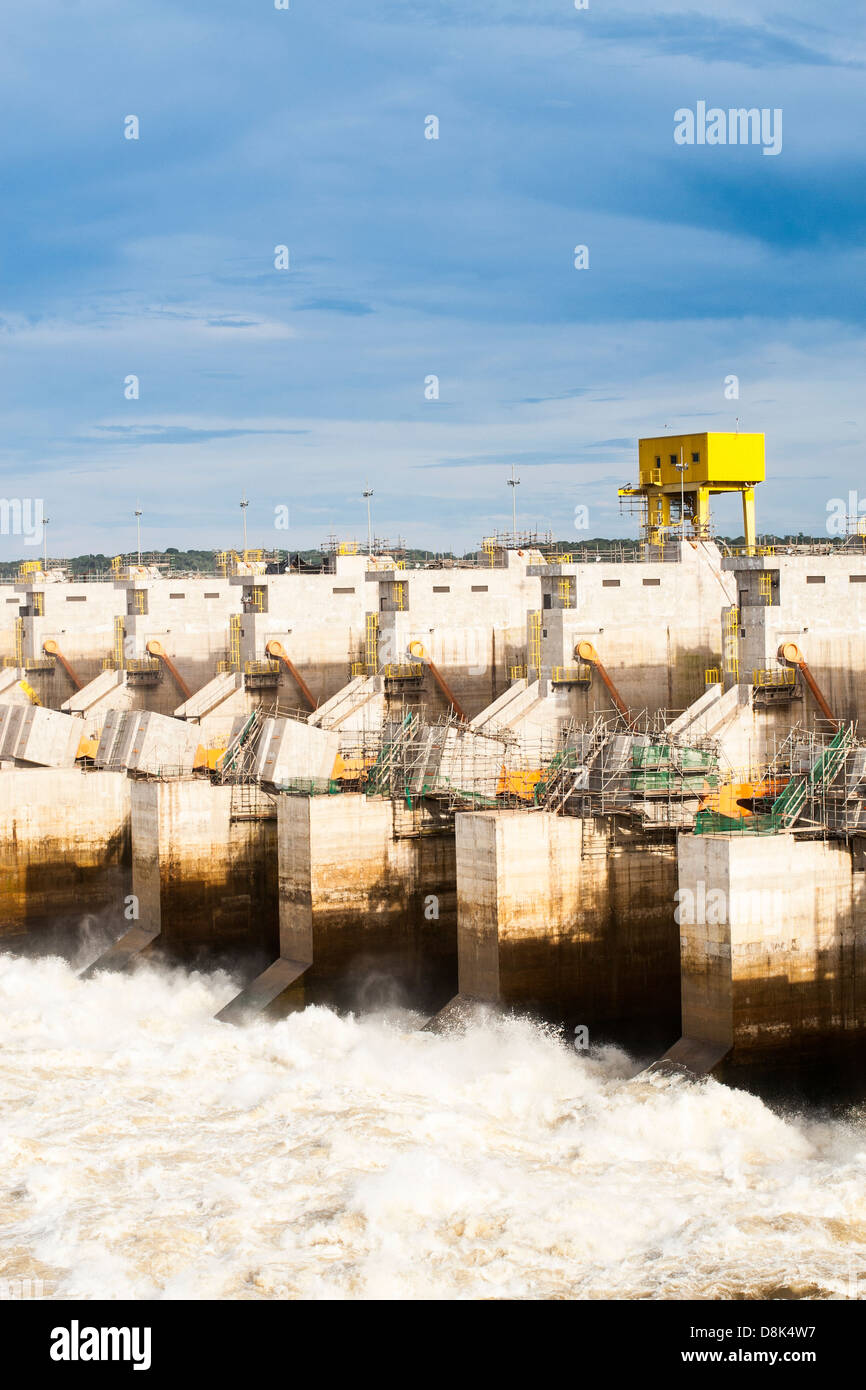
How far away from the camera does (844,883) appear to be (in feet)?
91.8

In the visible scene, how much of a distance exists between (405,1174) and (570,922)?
7919 mm

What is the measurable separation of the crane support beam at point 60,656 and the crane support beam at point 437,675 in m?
19.8

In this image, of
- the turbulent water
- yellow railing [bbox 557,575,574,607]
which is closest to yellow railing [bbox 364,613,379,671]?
yellow railing [bbox 557,575,574,607]

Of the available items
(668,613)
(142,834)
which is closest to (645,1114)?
(142,834)

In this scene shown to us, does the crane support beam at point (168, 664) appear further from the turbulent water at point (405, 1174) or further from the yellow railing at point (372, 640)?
the turbulent water at point (405, 1174)

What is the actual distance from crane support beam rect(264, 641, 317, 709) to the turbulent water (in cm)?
1744

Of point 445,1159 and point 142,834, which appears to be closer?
point 445,1159

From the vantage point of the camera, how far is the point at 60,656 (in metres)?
62.1

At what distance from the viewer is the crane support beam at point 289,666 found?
50.5 metres

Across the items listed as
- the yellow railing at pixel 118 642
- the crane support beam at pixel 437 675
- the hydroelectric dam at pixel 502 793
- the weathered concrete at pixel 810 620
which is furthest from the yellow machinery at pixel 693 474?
the yellow railing at pixel 118 642

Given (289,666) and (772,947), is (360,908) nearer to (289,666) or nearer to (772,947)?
(772,947)

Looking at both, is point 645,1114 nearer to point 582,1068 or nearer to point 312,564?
point 582,1068

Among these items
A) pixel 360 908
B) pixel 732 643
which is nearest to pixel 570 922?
pixel 360 908

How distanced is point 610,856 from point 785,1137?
791cm
